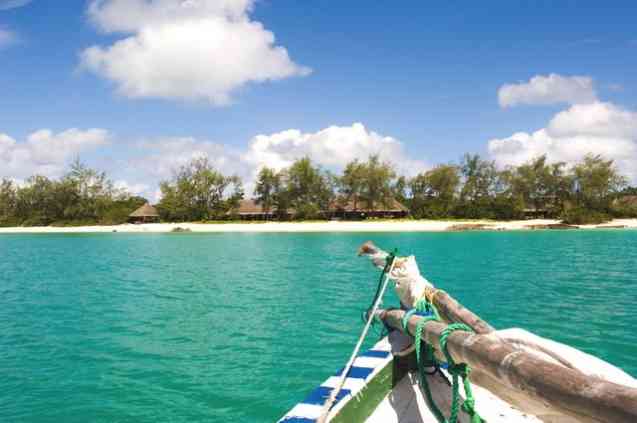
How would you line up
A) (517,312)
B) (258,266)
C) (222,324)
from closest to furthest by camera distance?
(222,324) < (517,312) < (258,266)

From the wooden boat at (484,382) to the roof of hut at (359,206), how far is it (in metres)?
84.1

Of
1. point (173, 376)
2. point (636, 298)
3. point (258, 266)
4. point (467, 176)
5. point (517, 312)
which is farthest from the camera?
point (467, 176)

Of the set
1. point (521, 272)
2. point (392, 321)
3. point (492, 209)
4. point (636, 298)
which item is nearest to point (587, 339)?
point (636, 298)

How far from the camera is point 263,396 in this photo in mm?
8086

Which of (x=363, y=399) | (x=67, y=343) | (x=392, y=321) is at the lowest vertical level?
(x=67, y=343)

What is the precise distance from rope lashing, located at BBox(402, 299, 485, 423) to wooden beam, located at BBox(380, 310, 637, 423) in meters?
0.12

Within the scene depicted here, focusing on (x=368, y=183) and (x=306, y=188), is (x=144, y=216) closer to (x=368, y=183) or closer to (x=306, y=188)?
(x=306, y=188)

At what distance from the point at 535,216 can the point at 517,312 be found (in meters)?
82.4

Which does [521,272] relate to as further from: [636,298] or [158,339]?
[158,339]

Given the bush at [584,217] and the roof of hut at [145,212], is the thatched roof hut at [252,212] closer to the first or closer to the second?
the roof of hut at [145,212]

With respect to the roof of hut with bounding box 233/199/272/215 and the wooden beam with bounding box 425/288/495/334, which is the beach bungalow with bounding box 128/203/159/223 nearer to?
the roof of hut with bounding box 233/199/272/215

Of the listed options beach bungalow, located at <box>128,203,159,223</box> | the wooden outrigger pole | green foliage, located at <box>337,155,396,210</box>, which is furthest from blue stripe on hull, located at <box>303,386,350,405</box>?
beach bungalow, located at <box>128,203,159,223</box>

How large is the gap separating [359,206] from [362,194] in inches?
132

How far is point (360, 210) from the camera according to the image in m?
90.4
